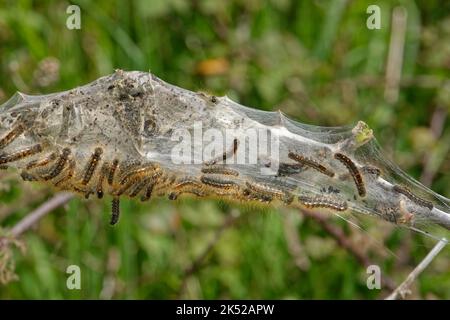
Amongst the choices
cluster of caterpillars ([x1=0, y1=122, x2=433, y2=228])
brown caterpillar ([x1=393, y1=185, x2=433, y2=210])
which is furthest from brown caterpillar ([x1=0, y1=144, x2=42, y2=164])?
brown caterpillar ([x1=393, y1=185, x2=433, y2=210])

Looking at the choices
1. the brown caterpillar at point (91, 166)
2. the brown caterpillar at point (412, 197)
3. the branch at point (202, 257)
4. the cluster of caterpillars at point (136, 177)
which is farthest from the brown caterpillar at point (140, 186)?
the branch at point (202, 257)

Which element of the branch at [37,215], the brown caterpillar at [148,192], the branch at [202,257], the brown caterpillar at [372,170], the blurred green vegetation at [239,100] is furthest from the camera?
the blurred green vegetation at [239,100]

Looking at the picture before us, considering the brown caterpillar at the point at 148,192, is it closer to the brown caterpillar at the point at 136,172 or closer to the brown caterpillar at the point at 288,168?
the brown caterpillar at the point at 136,172

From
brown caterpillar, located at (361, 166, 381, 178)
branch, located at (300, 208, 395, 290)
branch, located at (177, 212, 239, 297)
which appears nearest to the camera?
brown caterpillar, located at (361, 166, 381, 178)

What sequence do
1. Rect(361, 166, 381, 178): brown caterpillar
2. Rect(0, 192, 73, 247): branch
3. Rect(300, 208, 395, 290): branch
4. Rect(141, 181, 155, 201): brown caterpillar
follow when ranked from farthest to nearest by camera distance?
Rect(300, 208, 395, 290): branch
Rect(0, 192, 73, 247): branch
Rect(361, 166, 381, 178): brown caterpillar
Rect(141, 181, 155, 201): brown caterpillar

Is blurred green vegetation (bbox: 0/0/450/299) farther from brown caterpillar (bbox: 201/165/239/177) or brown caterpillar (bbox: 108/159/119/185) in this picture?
brown caterpillar (bbox: 201/165/239/177)

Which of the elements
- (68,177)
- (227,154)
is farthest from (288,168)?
(68,177)
